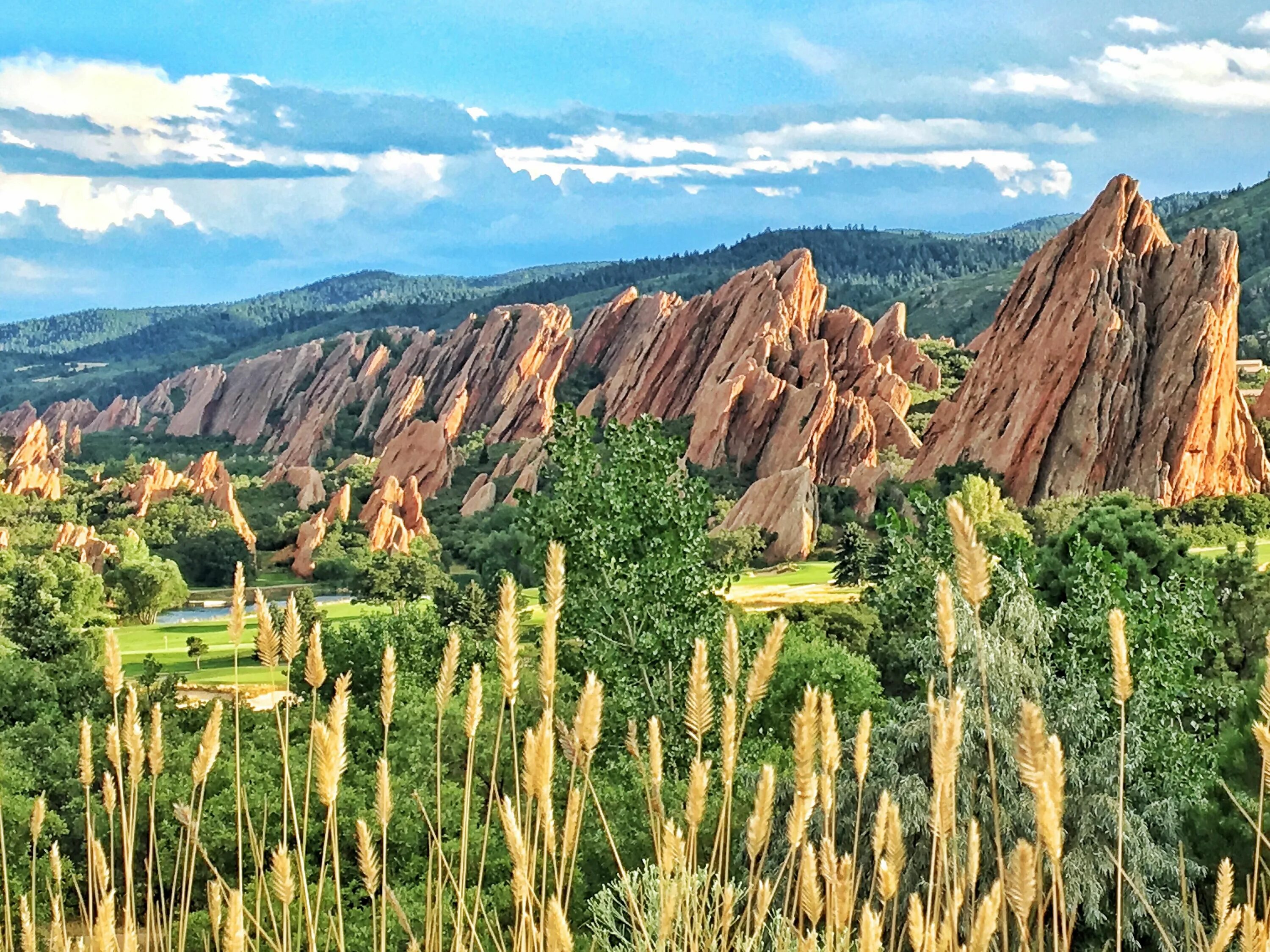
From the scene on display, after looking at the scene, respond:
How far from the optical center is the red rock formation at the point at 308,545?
70.1 meters

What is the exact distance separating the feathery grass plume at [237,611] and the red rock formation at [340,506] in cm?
7507

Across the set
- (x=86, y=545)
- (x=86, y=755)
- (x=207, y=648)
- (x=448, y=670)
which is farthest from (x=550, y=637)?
(x=86, y=545)

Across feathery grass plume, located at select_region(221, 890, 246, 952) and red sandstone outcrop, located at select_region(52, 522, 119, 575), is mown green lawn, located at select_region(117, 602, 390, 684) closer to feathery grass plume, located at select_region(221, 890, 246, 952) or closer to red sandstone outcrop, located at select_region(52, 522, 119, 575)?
red sandstone outcrop, located at select_region(52, 522, 119, 575)

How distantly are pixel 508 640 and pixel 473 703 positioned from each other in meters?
0.21

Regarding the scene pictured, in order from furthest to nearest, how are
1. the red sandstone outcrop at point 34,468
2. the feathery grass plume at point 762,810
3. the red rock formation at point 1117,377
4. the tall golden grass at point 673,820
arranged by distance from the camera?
the red sandstone outcrop at point 34,468, the red rock formation at point 1117,377, the feathery grass plume at point 762,810, the tall golden grass at point 673,820

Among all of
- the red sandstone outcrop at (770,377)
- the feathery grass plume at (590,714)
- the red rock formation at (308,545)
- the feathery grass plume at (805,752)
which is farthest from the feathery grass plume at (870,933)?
the red sandstone outcrop at (770,377)

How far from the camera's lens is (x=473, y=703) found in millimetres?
2658

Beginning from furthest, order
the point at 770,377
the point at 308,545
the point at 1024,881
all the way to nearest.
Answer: the point at 770,377
the point at 308,545
the point at 1024,881

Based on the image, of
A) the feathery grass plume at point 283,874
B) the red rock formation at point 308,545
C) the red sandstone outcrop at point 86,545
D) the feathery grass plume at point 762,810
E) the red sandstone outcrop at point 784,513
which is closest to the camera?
the feathery grass plume at point 283,874

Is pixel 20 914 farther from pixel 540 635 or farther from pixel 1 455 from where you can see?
pixel 1 455

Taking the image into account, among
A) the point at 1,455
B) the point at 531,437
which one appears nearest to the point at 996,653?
the point at 531,437

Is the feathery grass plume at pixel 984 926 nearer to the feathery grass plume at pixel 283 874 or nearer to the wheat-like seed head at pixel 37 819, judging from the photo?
the feathery grass plume at pixel 283 874

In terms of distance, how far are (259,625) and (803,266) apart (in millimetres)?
102686

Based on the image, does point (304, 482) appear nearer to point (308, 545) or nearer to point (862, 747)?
point (308, 545)
